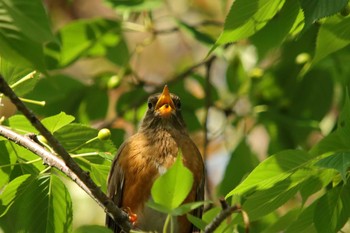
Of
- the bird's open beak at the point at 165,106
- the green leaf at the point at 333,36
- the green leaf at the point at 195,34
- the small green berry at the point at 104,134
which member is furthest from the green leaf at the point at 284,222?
the green leaf at the point at 195,34

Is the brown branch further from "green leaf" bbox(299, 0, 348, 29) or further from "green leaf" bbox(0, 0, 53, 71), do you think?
"green leaf" bbox(299, 0, 348, 29)

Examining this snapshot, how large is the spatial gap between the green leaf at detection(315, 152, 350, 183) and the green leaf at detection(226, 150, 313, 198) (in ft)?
0.72

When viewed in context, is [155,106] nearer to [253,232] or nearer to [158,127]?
[158,127]

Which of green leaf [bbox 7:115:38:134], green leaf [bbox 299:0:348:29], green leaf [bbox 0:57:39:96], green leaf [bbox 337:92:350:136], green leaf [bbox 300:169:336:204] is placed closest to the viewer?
green leaf [bbox 299:0:348:29]

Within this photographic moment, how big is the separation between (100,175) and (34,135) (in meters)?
0.44

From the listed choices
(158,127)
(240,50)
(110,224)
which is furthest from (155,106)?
(240,50)

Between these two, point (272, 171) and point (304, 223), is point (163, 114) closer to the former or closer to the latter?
point (304, 223)

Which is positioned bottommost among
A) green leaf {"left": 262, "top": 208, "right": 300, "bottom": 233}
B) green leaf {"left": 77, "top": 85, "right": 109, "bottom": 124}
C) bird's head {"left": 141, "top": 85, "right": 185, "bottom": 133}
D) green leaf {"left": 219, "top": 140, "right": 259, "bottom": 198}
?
green leaf {"left": 219, "top": 140, "right": 259, "bottom": 198}

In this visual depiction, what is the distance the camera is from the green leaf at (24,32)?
2.50 m

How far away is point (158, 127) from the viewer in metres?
5.19

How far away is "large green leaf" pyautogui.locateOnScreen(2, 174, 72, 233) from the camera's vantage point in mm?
3439

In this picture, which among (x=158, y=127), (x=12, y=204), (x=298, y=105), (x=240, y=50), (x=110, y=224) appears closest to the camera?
(x=12, y=204)

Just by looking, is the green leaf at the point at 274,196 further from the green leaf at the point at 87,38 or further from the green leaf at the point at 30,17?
the green leaf at the point at 87,38

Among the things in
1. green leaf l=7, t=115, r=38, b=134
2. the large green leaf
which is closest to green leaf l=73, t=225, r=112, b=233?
the large green leaf
